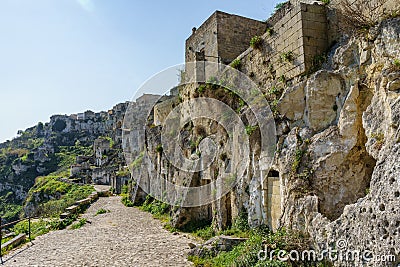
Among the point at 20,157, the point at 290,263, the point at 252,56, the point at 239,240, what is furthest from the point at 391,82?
the point at 20,157

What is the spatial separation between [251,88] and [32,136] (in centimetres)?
12163

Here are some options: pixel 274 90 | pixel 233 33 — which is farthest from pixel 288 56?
pixel 233 33

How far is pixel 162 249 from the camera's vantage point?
8734 millimetres

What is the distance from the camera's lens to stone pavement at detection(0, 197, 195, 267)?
25.4 ft

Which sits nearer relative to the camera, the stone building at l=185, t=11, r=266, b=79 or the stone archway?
the stone archway

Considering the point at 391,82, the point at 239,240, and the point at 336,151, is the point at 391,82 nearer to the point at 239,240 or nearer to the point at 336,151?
the point at 336,151

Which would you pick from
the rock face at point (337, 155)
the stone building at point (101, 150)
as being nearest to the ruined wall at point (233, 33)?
the rock face at point (337, 155)

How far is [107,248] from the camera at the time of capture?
9102 millimetres

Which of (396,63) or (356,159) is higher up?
(396,63)

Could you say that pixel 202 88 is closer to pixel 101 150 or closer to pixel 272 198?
pixel 272 198

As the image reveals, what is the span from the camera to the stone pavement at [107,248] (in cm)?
774

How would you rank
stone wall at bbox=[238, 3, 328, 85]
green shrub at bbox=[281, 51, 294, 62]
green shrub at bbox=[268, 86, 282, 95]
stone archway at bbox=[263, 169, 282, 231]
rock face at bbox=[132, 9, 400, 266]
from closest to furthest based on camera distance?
rock face at bbox=[132, 9, 400, 266], stone archway at bbox=[263, 169, 282, 231], stone wall at bbox=[238, 3, 328, 85], green shrub at bbox=[281, 51, 294, 62], green shrub at bbox=[268, 86, 282, 95]

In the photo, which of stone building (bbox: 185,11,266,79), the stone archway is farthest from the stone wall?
stone building (bbox: 185,11,266,79)

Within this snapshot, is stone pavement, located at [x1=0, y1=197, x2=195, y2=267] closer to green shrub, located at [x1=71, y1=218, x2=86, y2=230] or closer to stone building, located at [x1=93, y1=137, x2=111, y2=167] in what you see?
green shrub, located at [x1=71, y1=218, x2=86, y2=230]
